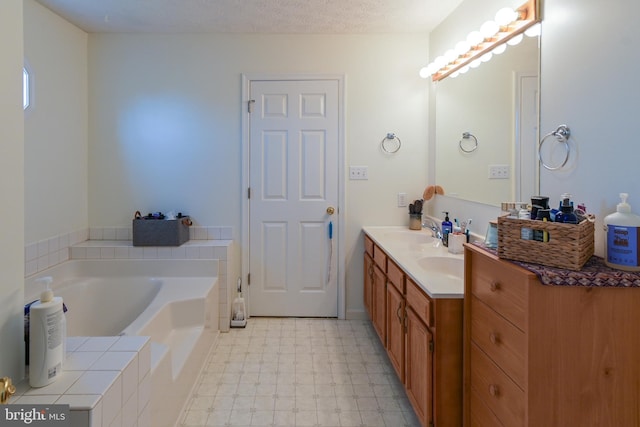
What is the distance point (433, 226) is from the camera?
2805 mm

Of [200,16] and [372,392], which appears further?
[200,16]

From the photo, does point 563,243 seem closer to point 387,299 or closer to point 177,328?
point 387,299

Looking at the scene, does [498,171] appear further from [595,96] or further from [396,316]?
[396,316]

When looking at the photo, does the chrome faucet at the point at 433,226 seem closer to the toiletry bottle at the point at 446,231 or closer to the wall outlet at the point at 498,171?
the toiletry bottle at the point at 446,231

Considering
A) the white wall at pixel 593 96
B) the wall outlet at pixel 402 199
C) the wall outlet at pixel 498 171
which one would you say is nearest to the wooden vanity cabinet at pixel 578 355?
the white wall at pixel 593 96

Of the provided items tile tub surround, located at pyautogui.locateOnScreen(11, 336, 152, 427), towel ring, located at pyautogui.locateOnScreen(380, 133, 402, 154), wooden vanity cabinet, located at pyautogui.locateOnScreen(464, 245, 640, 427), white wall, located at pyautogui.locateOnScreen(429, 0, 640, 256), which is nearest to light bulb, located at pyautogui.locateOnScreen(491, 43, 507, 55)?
white wall, located at pyautogui.locateOnScreen(429, 0, 640, 256)

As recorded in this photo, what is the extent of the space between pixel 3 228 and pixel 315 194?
91.8 inches

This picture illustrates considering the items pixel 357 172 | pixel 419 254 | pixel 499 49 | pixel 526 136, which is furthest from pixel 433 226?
pixel 499 49

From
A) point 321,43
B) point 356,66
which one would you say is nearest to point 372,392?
point 356,66

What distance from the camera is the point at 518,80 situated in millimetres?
1833

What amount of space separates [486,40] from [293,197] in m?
1.78

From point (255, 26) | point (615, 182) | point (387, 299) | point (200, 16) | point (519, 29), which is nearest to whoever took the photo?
point (615, 182)

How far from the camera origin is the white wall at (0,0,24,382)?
0.91 meters

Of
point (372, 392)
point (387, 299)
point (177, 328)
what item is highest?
point (387, 299)
